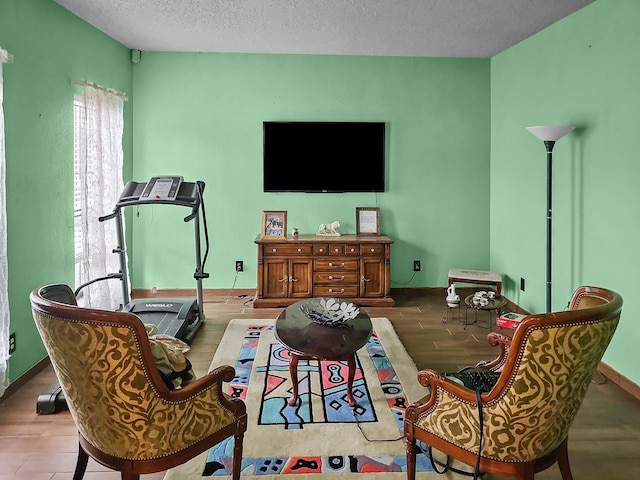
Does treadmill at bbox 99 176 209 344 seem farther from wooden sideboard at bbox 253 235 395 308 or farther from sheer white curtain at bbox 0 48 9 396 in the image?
sheer white curtain at bbox 0 48 9 396

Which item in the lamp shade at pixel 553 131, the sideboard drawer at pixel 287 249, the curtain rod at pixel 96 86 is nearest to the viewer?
the lamp shade at pixel 553 131

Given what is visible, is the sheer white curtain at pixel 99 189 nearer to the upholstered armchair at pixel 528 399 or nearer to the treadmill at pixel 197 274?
the treadmill at pixel 197 274

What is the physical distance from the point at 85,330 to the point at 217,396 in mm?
582

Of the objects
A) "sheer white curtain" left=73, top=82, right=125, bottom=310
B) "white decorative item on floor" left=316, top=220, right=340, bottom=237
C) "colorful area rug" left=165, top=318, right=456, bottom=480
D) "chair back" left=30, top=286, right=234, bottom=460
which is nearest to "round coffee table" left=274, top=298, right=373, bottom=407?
"colorful area rug" left=165, top=318, right=456, bottom=480

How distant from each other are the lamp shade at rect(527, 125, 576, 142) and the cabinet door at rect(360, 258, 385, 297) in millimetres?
1981

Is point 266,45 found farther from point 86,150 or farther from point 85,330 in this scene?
point 85,330

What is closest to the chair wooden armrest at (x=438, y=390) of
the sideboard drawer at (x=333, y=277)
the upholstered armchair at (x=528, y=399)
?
the upholstered armchair at (x=528, y=399)

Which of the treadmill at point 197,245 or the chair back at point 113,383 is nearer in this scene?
the chair back at point 113,383

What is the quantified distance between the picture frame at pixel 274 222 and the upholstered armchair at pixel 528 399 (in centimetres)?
356

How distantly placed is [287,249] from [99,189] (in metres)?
1.82

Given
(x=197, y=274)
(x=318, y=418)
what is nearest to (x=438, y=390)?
(x=318, y=418)

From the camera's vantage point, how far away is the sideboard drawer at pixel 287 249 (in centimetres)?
499

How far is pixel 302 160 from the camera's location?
17.7ft

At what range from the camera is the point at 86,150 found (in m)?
4.11
